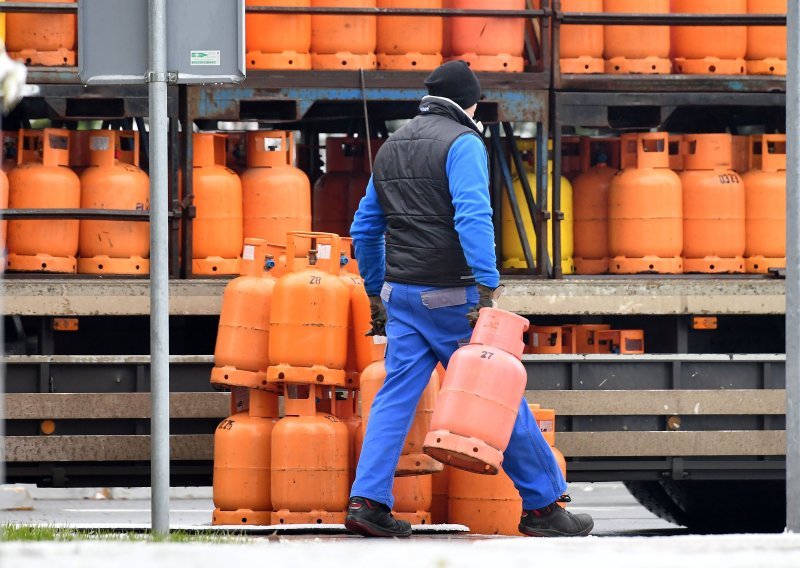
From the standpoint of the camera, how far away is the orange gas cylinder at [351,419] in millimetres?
7328

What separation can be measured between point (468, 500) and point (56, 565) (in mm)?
3019

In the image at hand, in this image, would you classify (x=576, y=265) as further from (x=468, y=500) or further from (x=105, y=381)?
(x=105, y=381)

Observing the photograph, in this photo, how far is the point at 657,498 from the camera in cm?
1017

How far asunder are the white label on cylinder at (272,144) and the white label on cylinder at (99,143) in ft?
2.67

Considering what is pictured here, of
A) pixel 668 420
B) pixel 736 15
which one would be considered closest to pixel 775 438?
pixel 668 420

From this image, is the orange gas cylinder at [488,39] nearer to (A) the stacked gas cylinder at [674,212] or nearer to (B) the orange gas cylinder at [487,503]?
(A) the stacked gas cylinder at [674,212]

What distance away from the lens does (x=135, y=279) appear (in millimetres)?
8250

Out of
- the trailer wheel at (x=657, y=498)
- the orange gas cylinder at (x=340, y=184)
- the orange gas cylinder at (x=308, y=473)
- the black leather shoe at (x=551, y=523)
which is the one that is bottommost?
the trailer wheel at (x=657, y=498)

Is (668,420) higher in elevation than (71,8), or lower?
lower

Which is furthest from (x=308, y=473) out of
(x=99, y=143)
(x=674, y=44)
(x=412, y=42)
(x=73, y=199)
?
(x=674, y=44)

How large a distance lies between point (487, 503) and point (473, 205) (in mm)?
1513

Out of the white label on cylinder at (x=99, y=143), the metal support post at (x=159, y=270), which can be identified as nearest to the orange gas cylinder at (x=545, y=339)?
the white label on cylinder at (x=99, y=143)

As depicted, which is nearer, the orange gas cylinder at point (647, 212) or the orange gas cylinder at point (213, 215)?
the orange gas cylinder at point (213, 215)

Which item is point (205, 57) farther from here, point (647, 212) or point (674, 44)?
point (674, 44)
